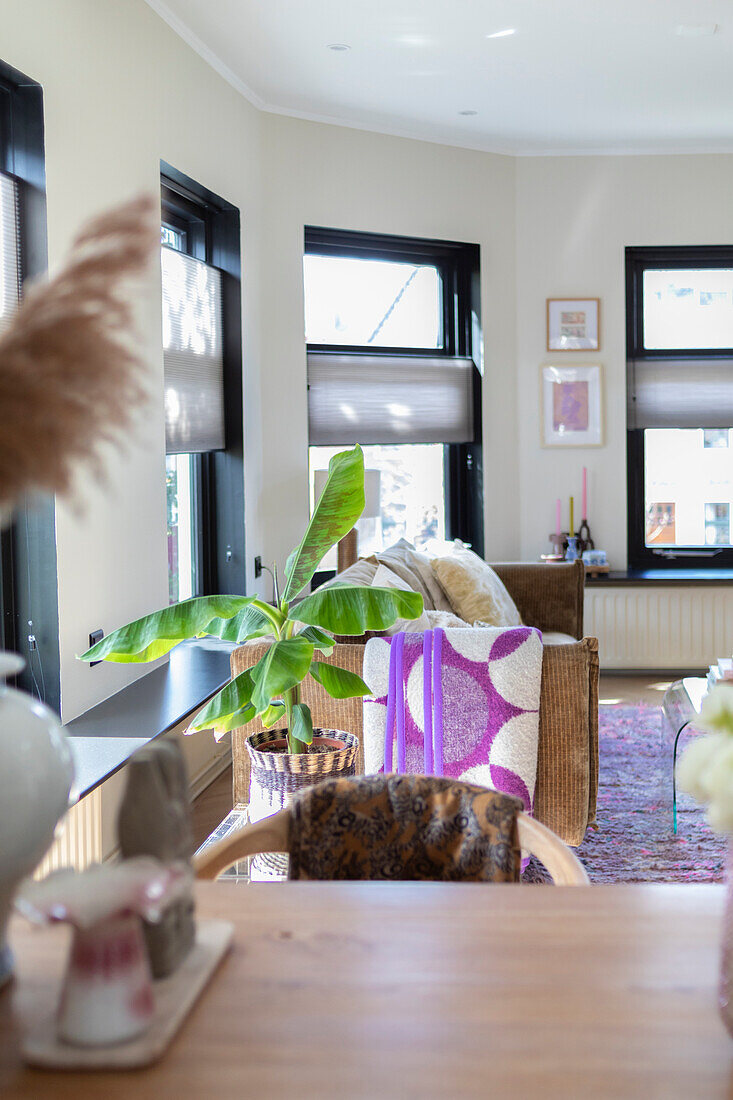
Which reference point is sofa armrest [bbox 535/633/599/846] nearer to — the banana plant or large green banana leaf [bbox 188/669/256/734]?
the banana plant

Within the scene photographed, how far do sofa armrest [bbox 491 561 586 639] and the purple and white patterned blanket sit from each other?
7.37 feet

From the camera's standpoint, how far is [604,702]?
5793 mm

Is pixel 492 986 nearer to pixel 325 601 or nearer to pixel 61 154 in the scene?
pixel 325 601

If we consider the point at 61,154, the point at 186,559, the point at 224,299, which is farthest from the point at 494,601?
the point at 61,154

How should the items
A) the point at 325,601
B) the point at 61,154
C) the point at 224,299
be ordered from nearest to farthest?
the point at 325,601 < the point at 61,154 < the point at 224,299

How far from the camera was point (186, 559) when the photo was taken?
4902 millimetres

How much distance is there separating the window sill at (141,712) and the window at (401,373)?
4.69 ft

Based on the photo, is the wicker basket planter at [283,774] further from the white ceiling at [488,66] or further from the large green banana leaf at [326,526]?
the white ceiling at [488,66]

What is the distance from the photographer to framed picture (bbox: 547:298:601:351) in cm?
639

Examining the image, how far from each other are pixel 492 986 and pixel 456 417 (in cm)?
550

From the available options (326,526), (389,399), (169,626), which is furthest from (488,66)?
(169,626)

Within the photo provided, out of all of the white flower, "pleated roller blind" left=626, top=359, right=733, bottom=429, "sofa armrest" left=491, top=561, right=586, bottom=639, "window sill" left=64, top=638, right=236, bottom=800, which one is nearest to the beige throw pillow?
"sofa armrest" left=491, top=561, right=586, bottom=639

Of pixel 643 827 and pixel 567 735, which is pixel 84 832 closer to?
pixel 567 735

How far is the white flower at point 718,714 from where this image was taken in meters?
0.88
